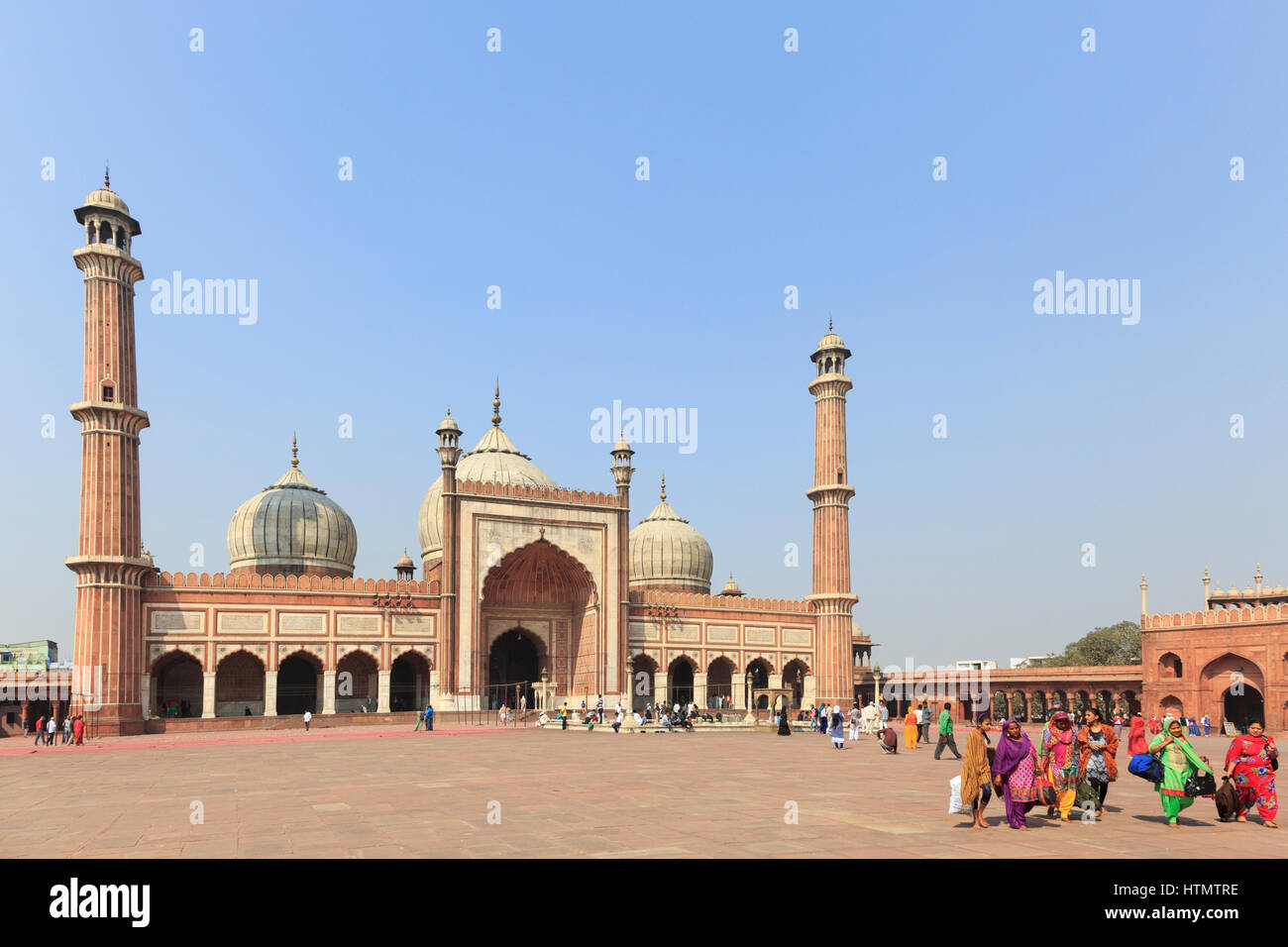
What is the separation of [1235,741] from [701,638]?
123 feet

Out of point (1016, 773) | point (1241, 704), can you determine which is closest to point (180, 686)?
point (1016, 773)

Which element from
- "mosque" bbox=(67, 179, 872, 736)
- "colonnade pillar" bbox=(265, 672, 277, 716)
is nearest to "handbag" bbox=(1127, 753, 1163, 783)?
"mosque" bbox=(67, 179, 872, 736)

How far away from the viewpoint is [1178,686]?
41562 mm

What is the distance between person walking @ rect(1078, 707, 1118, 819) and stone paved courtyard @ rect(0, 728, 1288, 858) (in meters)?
0.37

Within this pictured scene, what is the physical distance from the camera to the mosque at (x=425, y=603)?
114 feet

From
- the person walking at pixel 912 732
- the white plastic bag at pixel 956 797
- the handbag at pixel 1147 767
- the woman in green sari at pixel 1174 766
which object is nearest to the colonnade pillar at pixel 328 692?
the person walking at pixel 912 732

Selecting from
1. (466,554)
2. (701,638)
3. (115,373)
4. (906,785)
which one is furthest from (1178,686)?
(115,373)

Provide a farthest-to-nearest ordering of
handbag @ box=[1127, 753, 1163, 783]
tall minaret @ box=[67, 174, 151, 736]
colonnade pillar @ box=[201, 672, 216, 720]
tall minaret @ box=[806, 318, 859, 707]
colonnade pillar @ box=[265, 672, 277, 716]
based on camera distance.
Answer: tall minaret @ box=[806, 318, 859, 707] < colonnade pillar @ box=[265, 672, 277, 716] < colonnade pillar @ box=[201, 672, 216, 720] < tall minaret @ box=[67, 174, 151, 736] < handbag @ box=[1127, 753, 1163, 783]

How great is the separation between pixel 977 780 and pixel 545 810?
4677 mm

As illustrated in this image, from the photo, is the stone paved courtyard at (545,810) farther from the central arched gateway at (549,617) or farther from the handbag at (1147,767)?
the central arched gateway at (549,617)

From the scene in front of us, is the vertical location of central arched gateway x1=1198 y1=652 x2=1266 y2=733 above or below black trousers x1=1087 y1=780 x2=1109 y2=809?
below

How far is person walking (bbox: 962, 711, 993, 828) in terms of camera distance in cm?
984

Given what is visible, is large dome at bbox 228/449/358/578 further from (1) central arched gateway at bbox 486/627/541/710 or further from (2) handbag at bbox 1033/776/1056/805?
(2) handbag at bbox 1033/776/1056/805
